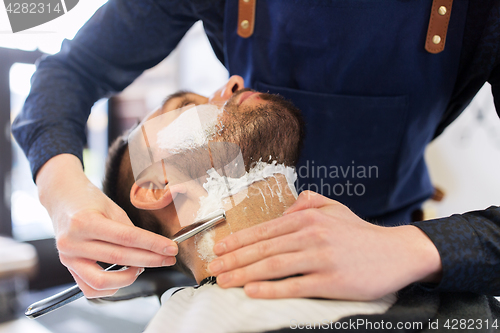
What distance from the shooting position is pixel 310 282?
60 cm

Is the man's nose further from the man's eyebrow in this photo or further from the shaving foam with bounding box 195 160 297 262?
the shaving foam with bounding box 195 160 297 262

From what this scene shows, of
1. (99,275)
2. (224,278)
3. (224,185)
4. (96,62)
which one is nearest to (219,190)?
(224,185)

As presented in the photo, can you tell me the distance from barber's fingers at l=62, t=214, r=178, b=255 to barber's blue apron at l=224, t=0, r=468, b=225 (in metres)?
0.57

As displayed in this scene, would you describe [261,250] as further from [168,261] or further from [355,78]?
[355,78]

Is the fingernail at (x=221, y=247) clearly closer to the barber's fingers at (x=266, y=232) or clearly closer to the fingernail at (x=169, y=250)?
the barber's fingers at (x=266, y=232)

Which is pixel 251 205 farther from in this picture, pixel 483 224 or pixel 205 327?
pixel 483 224

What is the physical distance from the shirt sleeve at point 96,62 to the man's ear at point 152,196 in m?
0.27

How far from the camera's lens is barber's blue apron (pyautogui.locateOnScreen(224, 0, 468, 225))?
3.13 ft

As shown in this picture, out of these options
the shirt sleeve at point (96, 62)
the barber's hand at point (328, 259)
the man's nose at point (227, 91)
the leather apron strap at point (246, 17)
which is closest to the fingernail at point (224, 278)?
the barber's hand at point (328, 259)

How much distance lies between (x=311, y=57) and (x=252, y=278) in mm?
705

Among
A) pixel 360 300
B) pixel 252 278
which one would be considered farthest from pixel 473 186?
pixel 252 278

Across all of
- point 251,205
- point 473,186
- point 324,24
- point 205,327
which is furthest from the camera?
point 473,186

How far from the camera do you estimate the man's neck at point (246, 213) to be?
801 millimetres

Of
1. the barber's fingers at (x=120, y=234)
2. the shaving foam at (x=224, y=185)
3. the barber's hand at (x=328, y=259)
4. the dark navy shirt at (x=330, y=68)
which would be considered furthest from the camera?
the dark navy shirt at (x=330, y=68)
